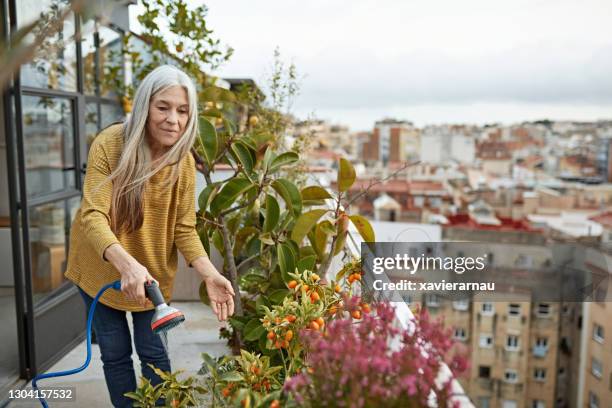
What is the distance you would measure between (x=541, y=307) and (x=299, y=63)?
561 inches

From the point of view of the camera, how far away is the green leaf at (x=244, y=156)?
6.98 feet

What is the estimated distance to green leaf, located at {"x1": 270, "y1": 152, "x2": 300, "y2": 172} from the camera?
2127 mm

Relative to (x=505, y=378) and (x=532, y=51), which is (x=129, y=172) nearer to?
(x=505, y=378)

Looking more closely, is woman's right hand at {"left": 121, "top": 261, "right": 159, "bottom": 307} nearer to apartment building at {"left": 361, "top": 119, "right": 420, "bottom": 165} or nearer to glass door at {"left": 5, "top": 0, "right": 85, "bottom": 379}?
glass door at {"left": 5, "top": 0, "right": 85, "bottom": 379}

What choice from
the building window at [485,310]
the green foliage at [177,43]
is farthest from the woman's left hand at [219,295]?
the building window at [485,310]

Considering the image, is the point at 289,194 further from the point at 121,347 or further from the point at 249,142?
the point at 121,347

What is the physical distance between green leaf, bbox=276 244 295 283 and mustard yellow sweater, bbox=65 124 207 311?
0.45m

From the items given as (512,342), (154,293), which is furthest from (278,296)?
(512,342)

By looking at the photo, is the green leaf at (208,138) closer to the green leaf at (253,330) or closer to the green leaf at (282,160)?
the green leaf at (282,160)

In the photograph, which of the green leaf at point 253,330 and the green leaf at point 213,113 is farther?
the green leaf at point 213,113

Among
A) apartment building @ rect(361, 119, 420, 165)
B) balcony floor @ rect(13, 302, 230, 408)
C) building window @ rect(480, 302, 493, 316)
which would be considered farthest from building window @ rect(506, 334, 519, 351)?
balcony floor @ rect(13, 302, 230, 408)

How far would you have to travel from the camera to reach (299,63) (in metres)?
3.58

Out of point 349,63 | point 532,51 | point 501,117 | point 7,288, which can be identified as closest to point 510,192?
point 501,117

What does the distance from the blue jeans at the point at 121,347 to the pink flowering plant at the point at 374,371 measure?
89 centimetres
